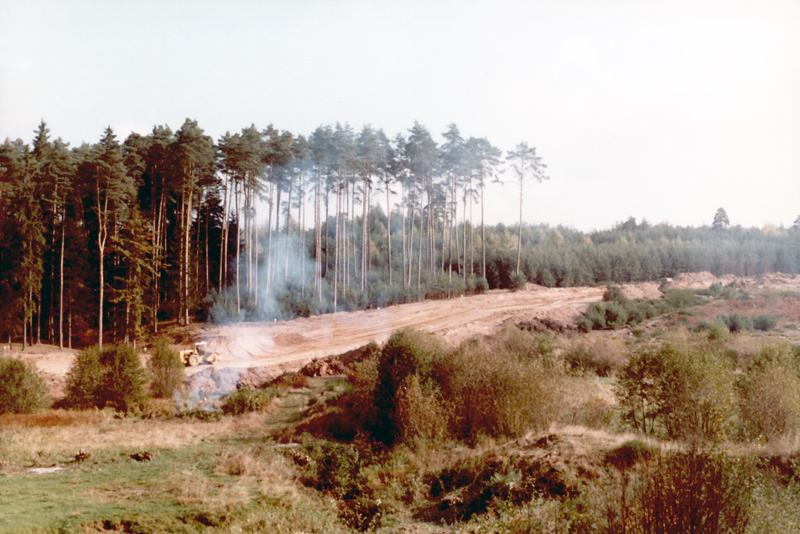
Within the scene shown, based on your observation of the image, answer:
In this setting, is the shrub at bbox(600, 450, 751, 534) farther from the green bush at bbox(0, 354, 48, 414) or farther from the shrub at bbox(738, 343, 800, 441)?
the green bush at bbox(0, 354, 48, 414)

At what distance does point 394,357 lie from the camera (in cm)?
1800

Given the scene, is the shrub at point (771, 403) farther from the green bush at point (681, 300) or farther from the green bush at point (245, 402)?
the green bush at point (681, 300)

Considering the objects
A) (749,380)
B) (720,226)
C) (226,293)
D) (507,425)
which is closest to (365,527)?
(507,425)

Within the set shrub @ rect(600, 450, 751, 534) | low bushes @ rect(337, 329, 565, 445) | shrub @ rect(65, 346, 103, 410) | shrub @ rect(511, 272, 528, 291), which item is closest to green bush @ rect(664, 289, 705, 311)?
shrub @ rect(511, 272, 528, 291)

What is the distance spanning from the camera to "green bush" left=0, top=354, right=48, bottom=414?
68.1 ft

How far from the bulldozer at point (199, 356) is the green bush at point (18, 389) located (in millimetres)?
7892

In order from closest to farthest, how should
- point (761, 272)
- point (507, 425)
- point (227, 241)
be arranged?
point (507, 425)
point (227, 241)
point (761, 272)

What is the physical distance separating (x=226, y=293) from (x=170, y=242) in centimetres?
710

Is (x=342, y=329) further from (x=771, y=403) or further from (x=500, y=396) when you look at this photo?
(x=771, y=403)

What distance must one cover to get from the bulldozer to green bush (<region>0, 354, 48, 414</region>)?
789 centimetres

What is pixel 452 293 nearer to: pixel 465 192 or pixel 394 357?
pixel 465 192

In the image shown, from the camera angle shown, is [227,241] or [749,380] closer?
[749,380]

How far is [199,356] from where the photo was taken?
3008 cm

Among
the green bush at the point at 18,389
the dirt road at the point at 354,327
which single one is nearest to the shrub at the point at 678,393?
the dirt road at the point at 354,327
